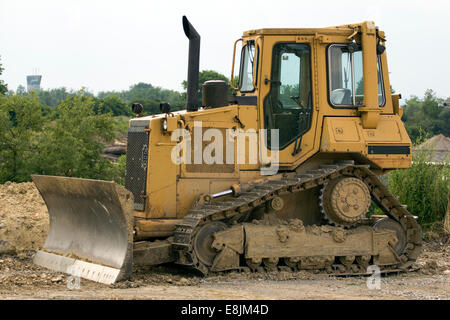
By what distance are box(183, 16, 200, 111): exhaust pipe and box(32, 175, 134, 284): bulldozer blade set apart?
197cm

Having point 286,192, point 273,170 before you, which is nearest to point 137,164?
point 273,170

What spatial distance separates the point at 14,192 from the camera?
15.3 meters

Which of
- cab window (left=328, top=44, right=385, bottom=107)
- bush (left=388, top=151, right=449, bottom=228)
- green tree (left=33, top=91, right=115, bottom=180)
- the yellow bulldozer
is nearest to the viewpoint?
the yellow bulldozer

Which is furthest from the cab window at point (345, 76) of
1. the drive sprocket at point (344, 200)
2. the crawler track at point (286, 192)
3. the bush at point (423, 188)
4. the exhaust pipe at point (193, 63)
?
the bush at point (423, 188)

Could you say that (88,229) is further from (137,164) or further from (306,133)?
(306,133)

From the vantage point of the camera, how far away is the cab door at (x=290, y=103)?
412 inches

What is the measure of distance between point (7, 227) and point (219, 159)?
14.4 ft

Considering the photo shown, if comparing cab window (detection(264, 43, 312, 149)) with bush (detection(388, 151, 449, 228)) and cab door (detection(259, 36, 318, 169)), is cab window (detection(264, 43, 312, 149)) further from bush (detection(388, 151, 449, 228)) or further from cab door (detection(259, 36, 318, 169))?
bush (detection(388, 151, 449, 228))

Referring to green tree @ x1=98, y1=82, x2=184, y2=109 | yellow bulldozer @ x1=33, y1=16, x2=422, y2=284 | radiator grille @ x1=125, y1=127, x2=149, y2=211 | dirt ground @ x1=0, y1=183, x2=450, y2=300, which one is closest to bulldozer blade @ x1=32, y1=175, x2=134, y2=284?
yellow bulldozer @ x1=33, y1=16, x2=422, y2=284

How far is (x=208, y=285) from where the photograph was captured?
907cm

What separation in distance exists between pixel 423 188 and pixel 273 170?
6.09m

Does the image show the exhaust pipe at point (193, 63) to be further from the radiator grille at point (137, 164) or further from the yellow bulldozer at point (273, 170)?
the radiator grille at point (137, 164)

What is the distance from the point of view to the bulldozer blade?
9.16 meters
